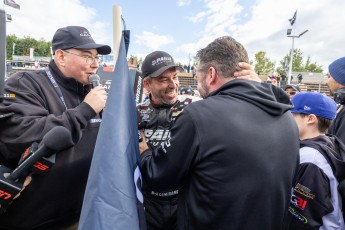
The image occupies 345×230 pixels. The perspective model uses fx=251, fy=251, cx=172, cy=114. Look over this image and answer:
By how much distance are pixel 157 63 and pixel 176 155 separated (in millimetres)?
1309

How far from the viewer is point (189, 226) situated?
1486mm

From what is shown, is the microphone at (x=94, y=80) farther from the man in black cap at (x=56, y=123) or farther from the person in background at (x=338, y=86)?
the person in background at (x=338, y=86)

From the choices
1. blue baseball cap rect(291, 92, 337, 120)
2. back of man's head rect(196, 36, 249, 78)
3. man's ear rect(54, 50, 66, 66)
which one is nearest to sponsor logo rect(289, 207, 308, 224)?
blue baseball cap rect(291, 92, 337, 120)

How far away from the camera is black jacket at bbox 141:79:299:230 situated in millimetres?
1364

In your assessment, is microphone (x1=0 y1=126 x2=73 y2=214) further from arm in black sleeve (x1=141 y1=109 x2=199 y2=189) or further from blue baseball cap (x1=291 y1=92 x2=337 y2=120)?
blue baseball cap (x1=291 y1=92 x2=337 y2=120)

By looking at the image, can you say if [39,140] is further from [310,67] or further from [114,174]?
[310,67]

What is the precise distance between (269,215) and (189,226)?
475 millimetres

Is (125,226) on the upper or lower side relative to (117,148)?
lower

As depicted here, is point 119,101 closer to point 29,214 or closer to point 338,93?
point 29,214

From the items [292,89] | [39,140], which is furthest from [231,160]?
[292,89]

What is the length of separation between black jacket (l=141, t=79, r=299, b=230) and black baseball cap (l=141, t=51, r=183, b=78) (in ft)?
3.40

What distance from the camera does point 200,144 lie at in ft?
4.50

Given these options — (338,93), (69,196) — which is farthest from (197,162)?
(338,93)

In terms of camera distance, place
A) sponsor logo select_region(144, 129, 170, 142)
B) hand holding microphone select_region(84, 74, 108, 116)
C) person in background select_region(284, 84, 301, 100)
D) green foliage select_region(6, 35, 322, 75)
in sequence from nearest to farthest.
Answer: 1. hand holding microphone select_region(84, 74, 108, 116)
2. sponsor logo select_region(144, 129, 170, 142)
3. person in background select_region(284, 84, 301, 100)
4. green foliage select_region(6, 35, 322, 75)
